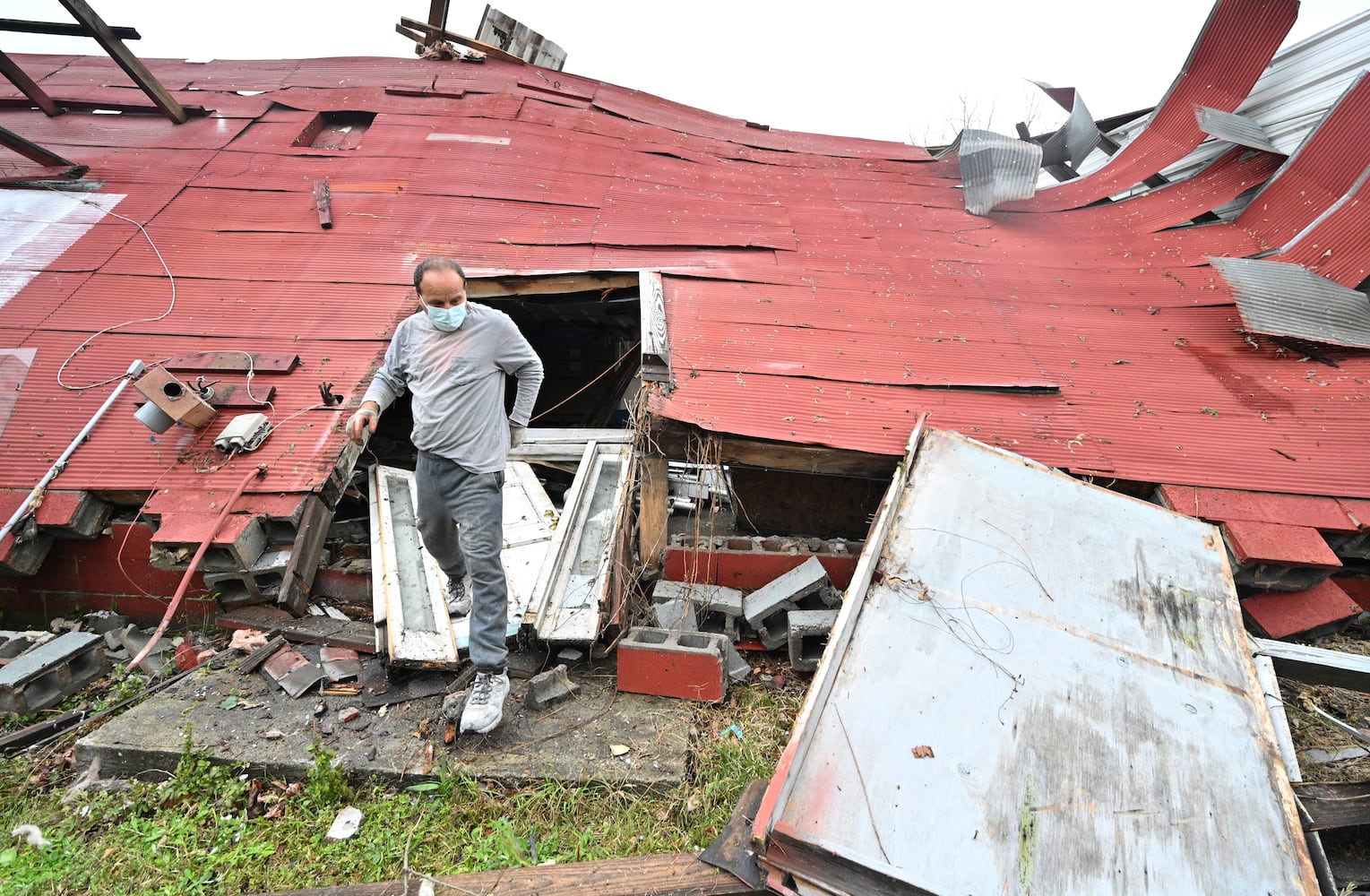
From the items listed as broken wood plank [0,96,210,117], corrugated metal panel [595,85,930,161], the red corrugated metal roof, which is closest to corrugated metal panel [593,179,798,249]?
the red corrugated metal roof

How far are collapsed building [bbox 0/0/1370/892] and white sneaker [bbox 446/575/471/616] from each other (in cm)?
28

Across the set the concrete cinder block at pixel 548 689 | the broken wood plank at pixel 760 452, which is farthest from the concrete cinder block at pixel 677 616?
the broken wood plank at pixel 760 452

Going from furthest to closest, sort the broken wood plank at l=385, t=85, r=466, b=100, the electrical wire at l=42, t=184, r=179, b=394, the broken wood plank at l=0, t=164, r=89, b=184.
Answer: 1. the broken wood plank at l=385, t=85, r=466, b=100
2. the broken wood plank at l=0, t=164, r=89, b=184
3. the electrical wire at l=42, t=184, r=179, b=394

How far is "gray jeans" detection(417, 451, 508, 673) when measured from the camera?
2.88 meters

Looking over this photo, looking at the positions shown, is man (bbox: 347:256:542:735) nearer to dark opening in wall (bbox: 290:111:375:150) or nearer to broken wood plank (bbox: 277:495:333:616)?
broken wood plank (bbox: 277:495:333:616)

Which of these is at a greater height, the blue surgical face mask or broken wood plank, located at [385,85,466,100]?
broken wood plank, located at [385,85,466,100]

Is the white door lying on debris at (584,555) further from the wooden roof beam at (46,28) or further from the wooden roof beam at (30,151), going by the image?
the wooden roof beam at (46,28)

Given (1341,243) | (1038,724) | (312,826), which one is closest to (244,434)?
(312,826)

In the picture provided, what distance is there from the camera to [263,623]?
11.9ft

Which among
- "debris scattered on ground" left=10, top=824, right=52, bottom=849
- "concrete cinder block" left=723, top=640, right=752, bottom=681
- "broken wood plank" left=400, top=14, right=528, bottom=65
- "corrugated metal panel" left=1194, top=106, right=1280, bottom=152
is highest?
"broken wood plank" left=400, top=14, right=528, bottom=65

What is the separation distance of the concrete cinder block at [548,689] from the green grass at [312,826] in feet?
1.47

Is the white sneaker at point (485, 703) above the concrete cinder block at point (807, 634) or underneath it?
underneath

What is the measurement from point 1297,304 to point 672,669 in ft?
17.7

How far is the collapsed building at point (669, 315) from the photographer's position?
12.1ft
